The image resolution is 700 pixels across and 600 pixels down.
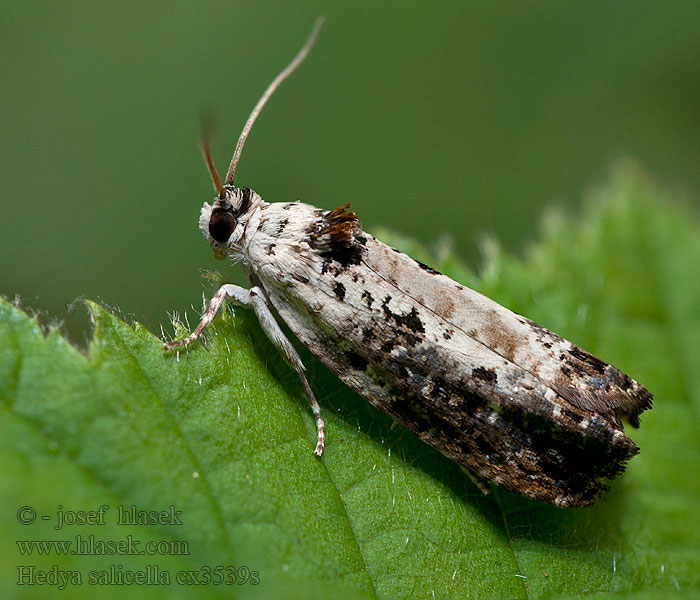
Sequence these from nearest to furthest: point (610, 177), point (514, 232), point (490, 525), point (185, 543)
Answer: point (185, 543) < point (490, 525) < point (610, 177) < point (514, 232)

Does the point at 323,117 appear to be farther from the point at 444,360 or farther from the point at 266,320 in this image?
the point at 444,360

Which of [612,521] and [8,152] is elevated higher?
[612,521]

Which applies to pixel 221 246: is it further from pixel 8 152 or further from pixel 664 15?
pixel 664 15

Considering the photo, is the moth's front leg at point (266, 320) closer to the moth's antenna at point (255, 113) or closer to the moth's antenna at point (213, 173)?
the moth's antenna at point (213, 173)

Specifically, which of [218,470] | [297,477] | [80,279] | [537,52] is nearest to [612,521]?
[297,477]

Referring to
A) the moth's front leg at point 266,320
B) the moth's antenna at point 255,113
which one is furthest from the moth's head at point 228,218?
the moth's front leg at point 266,320

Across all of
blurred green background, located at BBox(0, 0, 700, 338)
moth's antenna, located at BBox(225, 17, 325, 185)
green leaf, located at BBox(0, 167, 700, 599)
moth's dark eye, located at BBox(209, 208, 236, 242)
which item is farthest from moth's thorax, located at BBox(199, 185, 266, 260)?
blurred green background, located at BBox(0, 0, 700, 338)
